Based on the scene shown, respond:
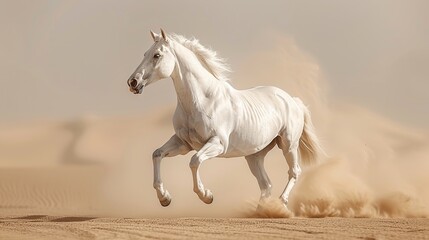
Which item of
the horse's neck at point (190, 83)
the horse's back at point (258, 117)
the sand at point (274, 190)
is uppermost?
the horse's neck at point (190, 83)

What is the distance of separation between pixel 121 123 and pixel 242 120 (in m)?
16.1

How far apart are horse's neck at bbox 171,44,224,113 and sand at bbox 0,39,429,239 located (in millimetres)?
1513

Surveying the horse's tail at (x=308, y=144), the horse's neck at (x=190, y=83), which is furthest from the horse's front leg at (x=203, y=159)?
the horse's tail at (x=308, y=144)

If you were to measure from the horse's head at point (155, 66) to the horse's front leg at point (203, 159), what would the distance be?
1.05 metres

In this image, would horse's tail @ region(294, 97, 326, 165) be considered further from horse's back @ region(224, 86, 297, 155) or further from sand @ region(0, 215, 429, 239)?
sand @ region(0, 215, 429, 239)

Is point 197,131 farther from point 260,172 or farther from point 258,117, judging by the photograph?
point 260,172

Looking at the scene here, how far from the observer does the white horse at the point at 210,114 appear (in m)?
10.3

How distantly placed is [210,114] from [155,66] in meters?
0.95

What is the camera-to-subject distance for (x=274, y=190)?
15359mm

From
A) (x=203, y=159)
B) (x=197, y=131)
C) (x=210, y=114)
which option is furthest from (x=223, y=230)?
(x=210, y=114)

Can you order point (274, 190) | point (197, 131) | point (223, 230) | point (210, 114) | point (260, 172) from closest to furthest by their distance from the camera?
point (223, 230) < point (197, 131) < point (210, 114) < point (260, 172) < point (274, 190)

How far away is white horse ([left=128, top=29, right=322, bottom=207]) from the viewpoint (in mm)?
10297

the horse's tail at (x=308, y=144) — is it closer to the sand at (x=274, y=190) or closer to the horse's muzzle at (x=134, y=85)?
the sand at (x=274, y=190)

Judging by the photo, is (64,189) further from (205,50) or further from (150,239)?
(150,239)
